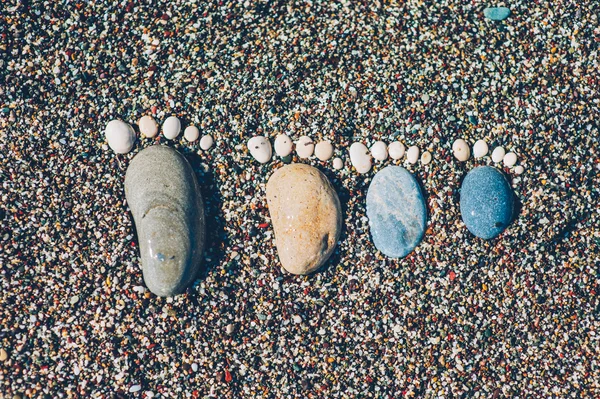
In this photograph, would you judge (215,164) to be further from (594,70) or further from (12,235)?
(594,70)

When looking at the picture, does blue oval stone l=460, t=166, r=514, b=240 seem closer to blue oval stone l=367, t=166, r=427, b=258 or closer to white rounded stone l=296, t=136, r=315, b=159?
blue oval stone l=367, t=166, r=427, b=258

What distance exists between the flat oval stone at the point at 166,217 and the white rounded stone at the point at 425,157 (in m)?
1.41

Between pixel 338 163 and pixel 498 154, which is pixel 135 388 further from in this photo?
pixel 498 154

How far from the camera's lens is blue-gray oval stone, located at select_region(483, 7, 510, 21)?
346 cm

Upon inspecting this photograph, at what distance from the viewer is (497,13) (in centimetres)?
347

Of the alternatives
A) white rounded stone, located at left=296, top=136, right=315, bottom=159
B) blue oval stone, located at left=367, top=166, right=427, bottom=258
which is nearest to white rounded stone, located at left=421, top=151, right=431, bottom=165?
blue oval stone, located at left=367, top=166, right=427, bottom=258

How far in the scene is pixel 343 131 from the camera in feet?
10.8

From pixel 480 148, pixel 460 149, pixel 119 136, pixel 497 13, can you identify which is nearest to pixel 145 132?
pixel 119 136

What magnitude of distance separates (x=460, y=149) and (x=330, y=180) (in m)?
0.84

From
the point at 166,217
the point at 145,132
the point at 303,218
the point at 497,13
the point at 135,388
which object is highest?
the point at 497,13

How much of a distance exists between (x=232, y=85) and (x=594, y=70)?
7.66ft

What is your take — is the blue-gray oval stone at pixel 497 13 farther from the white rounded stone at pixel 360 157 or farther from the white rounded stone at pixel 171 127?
the white rounded stone at pixel 171 127

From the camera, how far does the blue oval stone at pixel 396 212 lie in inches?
127

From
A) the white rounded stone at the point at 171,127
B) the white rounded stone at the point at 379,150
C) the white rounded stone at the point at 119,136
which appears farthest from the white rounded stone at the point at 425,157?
the white rounded stone at the point at 119,136
